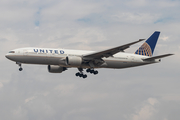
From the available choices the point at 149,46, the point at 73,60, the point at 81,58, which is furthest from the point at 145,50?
the point at 73,60

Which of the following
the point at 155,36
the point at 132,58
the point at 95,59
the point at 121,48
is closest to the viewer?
the point at 121,48

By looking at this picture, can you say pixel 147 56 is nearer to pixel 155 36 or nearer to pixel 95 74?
pixel 155 36

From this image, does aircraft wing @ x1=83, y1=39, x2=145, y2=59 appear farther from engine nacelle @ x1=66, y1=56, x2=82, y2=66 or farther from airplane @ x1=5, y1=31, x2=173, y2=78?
engine nacelle @ x1=66, y1=56, x2=82, y2=66

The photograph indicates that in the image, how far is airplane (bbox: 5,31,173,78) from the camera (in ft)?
164

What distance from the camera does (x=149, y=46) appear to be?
61188 millimetres

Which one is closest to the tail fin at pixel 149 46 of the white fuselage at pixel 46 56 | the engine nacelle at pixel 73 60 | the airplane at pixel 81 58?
the airplane at pixel 81 58

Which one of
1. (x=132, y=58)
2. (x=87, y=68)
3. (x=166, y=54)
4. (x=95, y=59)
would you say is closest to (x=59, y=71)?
(x=87, y=68)

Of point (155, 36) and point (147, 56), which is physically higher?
point (155, 36)

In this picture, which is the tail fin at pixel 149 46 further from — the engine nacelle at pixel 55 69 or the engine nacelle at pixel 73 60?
the engine nacelle at pixel 55 69

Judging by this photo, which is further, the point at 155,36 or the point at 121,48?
the point at 155,36

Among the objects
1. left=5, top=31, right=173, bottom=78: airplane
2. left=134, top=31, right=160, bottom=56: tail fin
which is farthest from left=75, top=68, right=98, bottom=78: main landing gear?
left=134, top=31, right=160, bottom=56: tail fin

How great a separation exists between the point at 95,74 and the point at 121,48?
985 centimetres

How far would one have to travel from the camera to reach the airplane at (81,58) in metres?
49.9

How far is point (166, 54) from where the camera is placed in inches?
2030
